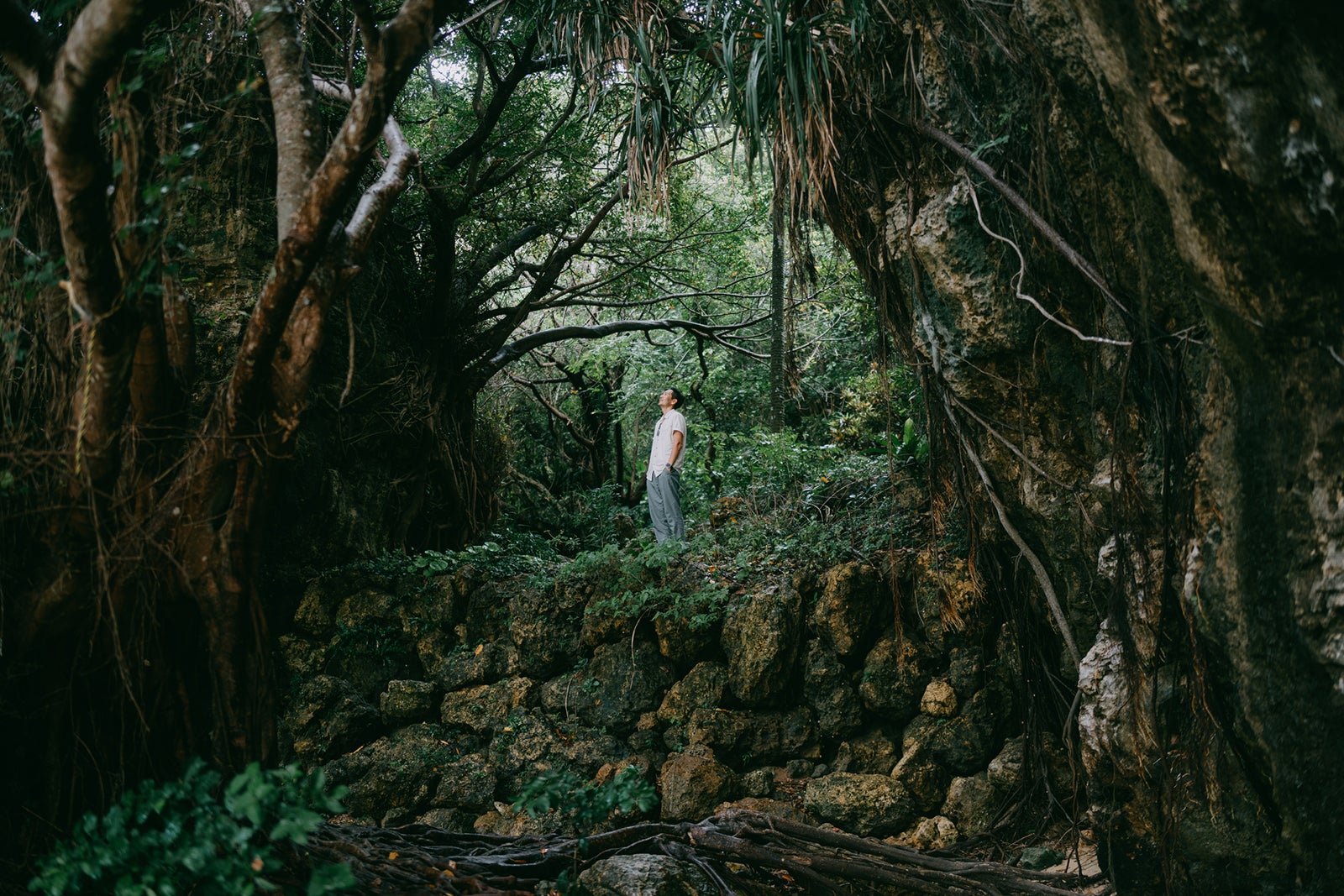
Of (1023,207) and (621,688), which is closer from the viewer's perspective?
(1023,207)

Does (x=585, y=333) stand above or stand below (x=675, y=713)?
above

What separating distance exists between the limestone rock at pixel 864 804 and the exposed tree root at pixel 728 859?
740 mm

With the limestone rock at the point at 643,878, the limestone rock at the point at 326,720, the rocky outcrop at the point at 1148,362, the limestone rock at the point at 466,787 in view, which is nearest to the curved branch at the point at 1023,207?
the rocky outcrop at the point at 1148,362

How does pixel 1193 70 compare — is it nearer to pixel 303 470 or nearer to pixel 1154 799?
pixel 1154 799

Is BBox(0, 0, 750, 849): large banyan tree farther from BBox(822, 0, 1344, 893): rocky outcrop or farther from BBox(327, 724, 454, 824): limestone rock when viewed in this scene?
BBox(327, 724, 454, 824): limestone rock

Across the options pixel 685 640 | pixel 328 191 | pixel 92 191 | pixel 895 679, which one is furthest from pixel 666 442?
pixel 92 191

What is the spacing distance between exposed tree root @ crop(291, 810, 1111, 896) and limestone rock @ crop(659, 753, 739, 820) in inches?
36.8

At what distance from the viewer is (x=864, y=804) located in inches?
180

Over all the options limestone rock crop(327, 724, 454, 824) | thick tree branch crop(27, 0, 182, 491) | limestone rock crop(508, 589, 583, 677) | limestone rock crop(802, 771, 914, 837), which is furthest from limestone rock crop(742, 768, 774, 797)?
thick tree branch crop(27, 0, 182, 491)

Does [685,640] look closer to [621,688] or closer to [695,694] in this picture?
[695,694]

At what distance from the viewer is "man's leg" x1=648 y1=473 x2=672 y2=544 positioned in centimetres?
627

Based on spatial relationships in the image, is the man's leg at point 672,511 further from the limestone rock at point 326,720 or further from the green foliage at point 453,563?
the limestone rock at point 326,720

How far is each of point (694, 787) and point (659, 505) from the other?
2.19m

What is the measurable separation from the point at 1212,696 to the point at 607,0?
4443mm
